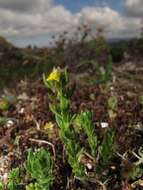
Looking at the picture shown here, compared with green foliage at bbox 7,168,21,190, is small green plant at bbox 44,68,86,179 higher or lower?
higher

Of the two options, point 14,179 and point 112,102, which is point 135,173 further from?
point 112,102

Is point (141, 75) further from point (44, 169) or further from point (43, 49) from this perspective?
point (43, 49)

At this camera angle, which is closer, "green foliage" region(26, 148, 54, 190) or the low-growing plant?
"green foliage" region(26, 148, 54, 190)

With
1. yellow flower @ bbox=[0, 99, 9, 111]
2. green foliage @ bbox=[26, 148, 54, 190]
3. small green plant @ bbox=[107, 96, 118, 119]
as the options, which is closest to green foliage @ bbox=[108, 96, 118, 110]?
small green plant @ bbox=[107, 96, 118, 119]

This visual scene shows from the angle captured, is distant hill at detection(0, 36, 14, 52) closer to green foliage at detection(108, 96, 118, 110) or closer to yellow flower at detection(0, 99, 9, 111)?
yellow flower at detection(0, 99, 9, 111)

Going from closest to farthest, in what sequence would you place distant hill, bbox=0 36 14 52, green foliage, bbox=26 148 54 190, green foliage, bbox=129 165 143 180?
green foliage, bbox=26 148 54 190 < green foliage, bbox=129 165 143 180 < distant hill, bbox=0 36 14 52

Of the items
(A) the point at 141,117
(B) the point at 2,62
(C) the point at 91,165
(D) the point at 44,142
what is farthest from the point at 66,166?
(B) the point at 2,62

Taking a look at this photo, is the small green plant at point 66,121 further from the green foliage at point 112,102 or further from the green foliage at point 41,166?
the green foliage at point 112,102

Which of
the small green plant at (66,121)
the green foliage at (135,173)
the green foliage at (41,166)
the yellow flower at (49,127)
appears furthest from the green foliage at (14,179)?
the yellow flower at (49,127)

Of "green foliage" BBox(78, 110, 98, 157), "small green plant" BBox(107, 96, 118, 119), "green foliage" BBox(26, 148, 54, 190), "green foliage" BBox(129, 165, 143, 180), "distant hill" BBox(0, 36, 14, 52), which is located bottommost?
"distant hill" BBox(0, 36, 14, 52)

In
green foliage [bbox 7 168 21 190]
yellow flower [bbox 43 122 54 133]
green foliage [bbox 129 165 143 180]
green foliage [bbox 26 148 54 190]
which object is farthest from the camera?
yellow flower [bbox 43 122 54 133]
